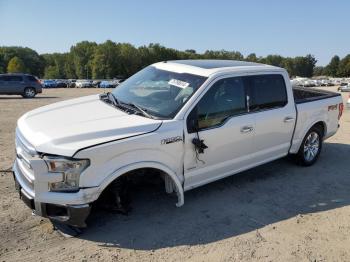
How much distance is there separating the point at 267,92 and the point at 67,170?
3.36m

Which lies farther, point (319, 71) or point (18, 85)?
point (319, 71)

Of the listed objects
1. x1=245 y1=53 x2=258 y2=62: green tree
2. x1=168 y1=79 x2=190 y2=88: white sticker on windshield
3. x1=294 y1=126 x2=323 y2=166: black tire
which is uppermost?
x1=245 y1=53 x2=258 y2=62: green tree

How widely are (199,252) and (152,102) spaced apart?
1.96m

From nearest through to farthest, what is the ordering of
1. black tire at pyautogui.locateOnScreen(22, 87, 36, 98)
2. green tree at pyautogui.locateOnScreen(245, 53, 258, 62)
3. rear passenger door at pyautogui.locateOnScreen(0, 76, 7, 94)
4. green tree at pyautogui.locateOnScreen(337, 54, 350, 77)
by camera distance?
rear passenger door at pyautogui.locateOnScreen(0, 76, 7, 94), black tire at pyautogui.locateOnScreen(22, 87, 36, 98), green tree at pyautogui.locateOnScreen(245, 53, 258, 62), green tree at pyautogui.locateOnScreen(337, 54, 350, 77)

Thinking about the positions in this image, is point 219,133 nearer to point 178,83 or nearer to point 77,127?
point 178,83

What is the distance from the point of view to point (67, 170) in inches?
153

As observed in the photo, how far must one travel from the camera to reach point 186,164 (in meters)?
4.80

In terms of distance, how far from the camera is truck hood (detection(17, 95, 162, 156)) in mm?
3945

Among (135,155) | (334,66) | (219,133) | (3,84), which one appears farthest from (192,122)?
(334,66)

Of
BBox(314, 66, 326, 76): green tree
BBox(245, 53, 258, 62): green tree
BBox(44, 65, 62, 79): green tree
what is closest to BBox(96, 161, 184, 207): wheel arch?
BBox(245, 53, 258, 62): green tree

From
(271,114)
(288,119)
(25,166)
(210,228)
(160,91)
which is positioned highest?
(160,91)

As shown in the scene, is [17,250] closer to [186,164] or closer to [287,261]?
[186,164]

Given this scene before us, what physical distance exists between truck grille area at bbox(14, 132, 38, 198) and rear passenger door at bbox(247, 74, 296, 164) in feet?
9.96

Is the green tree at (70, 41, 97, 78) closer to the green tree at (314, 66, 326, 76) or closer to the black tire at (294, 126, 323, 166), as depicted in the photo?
the green tree at (314, 66, 326, 76)
